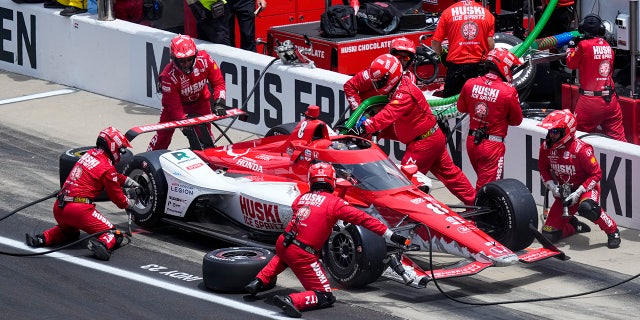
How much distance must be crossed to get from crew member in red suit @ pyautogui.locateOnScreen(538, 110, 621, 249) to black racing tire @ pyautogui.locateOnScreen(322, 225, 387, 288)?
106 inches

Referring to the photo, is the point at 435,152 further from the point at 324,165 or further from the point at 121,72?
the point at 121,72

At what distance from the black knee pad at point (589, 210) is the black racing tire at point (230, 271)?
3.46m

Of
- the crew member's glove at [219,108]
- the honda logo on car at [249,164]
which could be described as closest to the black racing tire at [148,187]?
the honda logo on car at [249,164]

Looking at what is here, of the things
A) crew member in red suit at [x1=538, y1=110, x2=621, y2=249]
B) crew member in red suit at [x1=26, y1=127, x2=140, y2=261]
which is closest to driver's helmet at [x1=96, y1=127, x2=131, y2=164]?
crew member in red suit at [x1=26, y1=127, x2=140, y2=261]

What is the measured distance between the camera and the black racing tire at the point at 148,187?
1398cm

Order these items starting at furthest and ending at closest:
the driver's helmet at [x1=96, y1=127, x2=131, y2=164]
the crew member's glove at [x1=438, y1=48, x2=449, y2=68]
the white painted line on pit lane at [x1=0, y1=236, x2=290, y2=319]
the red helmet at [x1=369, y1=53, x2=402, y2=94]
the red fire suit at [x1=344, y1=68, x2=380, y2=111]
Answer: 1. the crew member's glove at [x1=438, y1=48, x2=449, y2=68]
2. the red fire suit at [x1=344, y1=68, x2=380, y2=111]
3. the red helmet at [x1=369, y1=53, x2=402, y2=94]
4. the driver's helmet at [x1=96, y1=127, x2=131, y2=164]
5. the white painted line on pit lane at [x1=0, y1=236, x2=290, y2=319]

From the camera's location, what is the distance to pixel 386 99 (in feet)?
48.3

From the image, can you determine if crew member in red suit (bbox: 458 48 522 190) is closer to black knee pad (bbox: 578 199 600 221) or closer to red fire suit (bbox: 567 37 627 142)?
black knee pad (bbox: 578 199 600 221)

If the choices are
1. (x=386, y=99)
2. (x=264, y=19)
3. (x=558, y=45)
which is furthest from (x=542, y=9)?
(x=386, y=99)

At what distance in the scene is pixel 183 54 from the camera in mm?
15531

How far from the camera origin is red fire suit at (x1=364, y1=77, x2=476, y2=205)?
14.3 meters

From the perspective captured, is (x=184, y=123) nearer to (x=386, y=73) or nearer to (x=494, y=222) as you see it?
(x=386, y=73)

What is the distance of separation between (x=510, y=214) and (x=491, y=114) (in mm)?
1615

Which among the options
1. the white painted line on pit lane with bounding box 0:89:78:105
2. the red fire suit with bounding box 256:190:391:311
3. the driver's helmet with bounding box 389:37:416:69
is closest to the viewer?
the red fire suit with bounding box 256:190:391:311
